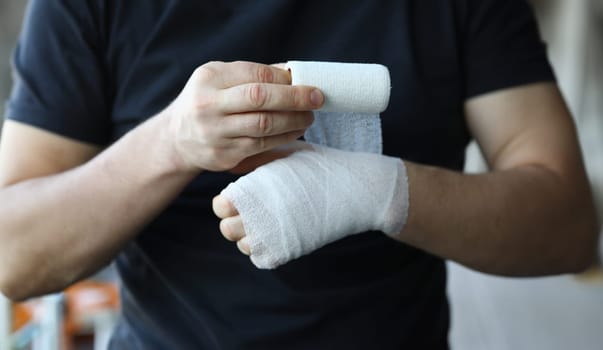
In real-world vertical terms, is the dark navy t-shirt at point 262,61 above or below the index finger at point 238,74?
below

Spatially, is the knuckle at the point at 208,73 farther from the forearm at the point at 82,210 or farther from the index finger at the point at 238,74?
the forearm at the point at 82,210

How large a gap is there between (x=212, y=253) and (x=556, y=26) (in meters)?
2.89

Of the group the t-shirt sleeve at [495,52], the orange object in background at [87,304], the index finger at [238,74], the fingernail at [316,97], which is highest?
the index finger at [238,74]

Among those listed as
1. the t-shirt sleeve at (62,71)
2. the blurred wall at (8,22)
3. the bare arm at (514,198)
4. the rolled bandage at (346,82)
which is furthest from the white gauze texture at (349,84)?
the blurred wall at (8,22)

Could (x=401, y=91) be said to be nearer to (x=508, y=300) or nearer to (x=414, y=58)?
(x=414, y=58)

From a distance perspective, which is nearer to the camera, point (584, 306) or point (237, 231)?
point (237, 231)

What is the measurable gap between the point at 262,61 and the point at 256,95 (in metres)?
0.23

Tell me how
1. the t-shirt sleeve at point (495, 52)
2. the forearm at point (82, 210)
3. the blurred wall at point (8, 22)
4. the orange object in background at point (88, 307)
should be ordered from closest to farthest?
the forearm at point (82, 210) < the t-shirt sleeve at point (495, 52) < the orange object in background at point (88, 307) < the blurred wall at point (8, 22)

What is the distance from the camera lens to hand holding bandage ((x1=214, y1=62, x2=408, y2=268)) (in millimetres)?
653

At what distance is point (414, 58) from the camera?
855mm

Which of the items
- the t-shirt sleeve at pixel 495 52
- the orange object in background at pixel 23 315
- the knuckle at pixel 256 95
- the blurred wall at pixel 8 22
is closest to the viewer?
the knuckle at pixel 256 95

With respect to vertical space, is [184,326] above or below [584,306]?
above

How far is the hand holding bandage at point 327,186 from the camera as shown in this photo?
25.7 inches

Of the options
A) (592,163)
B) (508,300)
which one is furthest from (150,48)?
(592,163)
